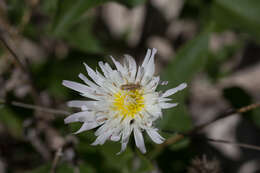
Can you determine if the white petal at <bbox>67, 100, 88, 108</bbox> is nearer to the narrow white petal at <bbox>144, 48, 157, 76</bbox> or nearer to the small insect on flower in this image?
the small insect on flower

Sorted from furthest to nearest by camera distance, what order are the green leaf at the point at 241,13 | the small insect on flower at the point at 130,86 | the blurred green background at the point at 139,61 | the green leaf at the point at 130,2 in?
the green leaf at the point at 241,13
the blurred green background at the point at 139,61
the green leaf at the point at 130,2
the small insect on flower at the point at 130,86

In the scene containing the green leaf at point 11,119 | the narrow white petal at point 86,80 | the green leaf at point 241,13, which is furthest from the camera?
the green leaf at point 11,119

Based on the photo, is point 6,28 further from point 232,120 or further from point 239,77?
point 239,77

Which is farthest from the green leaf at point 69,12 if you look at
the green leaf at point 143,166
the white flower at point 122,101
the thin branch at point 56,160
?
the green leaf at point 143,166

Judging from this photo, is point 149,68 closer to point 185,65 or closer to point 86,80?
point 86,80

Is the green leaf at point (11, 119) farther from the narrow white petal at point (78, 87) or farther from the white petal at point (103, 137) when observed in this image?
the white petal at point (103, 137)

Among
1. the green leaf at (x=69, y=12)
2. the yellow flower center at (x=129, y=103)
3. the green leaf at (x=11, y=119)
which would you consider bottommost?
the yellow flower center at (x=129, y=103)

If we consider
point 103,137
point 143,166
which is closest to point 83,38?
point 143,166

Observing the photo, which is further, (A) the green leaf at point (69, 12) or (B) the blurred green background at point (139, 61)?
(B) the blurred green background at point (139, 61)
